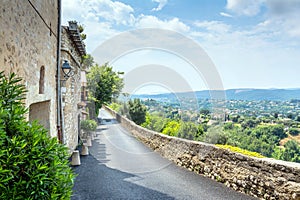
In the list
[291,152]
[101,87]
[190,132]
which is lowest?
[291,152]

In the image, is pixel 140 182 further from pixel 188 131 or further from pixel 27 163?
pixel 188 131

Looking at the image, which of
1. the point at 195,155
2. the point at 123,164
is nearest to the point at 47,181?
the point at 195,155

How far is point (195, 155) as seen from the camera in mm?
6930

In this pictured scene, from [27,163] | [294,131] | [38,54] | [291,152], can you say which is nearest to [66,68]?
[38,54]

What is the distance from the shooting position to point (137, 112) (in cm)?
2598

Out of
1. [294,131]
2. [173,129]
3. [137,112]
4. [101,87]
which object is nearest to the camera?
[173,129]

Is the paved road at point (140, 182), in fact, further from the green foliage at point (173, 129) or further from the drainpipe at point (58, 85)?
the green foliage at point (173, 129)

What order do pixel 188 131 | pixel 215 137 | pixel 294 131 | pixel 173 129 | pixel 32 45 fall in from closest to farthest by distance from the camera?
pixel 32 45 < pixel 215 137 < pixel 188 131 < pixel 173 129 < pixel 294 131

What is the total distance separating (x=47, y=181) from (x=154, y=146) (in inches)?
350

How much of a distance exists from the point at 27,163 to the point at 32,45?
119 inches

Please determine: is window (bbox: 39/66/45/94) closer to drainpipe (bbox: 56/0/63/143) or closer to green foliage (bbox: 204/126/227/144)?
drainpipe (bbox: 56/0/63/143)

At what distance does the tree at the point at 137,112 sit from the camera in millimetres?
25969

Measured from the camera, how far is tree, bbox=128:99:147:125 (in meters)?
26.0

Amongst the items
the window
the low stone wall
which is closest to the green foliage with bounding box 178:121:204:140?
the low stone wall
